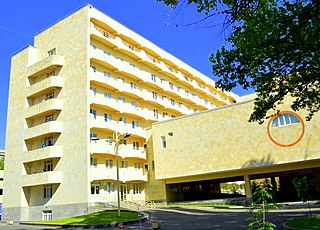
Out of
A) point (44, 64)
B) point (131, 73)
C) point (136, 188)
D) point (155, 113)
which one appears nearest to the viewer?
point (44, 64)

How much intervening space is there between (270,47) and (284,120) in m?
21.1

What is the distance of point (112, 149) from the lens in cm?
3938

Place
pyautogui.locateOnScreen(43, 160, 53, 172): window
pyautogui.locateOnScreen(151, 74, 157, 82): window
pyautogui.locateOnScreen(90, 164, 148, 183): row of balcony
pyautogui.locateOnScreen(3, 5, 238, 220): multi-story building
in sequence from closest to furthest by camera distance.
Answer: pyautogui.locateOnScreen(3, 5, 238, 220): multi-story building < pyautogui.locateOnScreen(90, 164, 148, 183): row of balcony < pyautogui.locateOnScreen(43, 160, 53, 172): window < pyautogui.locateOnScreen(151, 74, 157, 82): window

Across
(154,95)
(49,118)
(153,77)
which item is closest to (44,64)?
(49,118)

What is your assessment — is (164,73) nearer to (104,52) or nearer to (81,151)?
(104,52)

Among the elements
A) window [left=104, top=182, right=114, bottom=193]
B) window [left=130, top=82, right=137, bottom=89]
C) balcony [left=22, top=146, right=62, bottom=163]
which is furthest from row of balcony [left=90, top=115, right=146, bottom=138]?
window [left=104, top=182, right=114, bottom=193]

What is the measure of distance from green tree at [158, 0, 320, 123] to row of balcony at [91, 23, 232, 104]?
28166 mm

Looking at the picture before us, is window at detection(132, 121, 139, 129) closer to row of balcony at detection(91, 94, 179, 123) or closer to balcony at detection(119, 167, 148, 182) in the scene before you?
row of balcony at detection(91, 94, 179, 123)

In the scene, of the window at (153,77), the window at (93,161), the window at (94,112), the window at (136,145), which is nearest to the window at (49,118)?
the window at (94,112)

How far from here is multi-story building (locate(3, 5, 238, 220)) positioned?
36.8 m

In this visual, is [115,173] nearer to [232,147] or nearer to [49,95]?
[49,95]

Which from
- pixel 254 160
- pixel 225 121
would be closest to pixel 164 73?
pixel 225 121

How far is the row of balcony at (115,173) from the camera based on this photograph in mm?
37328

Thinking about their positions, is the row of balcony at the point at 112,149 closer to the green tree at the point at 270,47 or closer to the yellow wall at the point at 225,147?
the yellow wall at the point at 225,147
